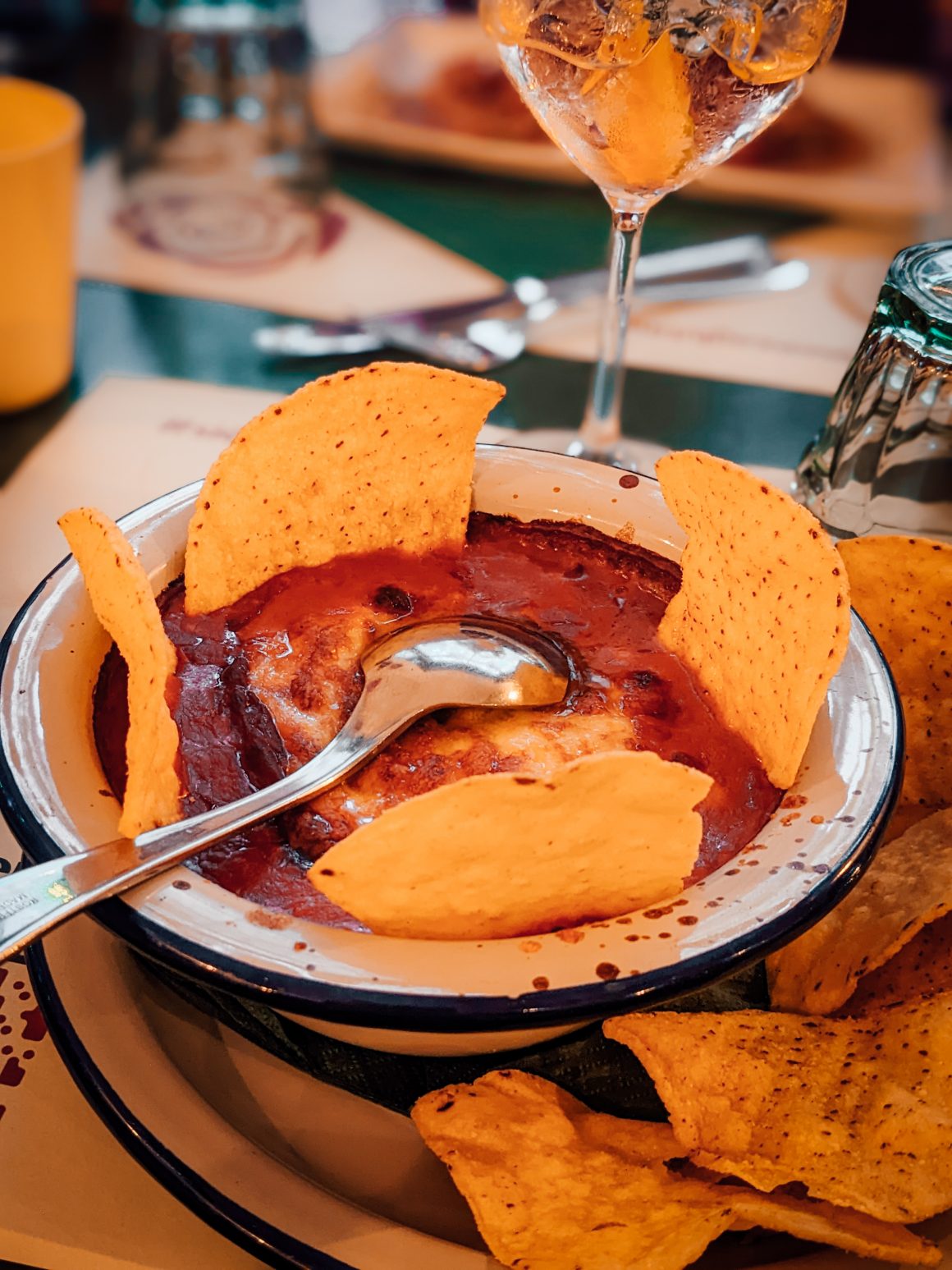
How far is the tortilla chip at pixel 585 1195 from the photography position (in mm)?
858

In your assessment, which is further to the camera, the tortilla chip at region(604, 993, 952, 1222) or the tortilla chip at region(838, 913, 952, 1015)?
the tortilla chip at region(838, 913, 952, 1015)

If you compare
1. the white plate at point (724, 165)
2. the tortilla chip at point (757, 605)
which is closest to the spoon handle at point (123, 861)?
the tortilla chip at point (757, 605)

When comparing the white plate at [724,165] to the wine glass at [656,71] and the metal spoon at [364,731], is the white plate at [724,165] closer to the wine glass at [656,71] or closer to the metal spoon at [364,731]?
the wine glass at [656,71]

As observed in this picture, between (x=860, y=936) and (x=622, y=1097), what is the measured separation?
0.24m

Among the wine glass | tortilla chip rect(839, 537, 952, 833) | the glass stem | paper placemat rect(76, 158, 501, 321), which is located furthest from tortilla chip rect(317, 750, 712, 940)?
paper placemat rect(76, 158, 501, 321)

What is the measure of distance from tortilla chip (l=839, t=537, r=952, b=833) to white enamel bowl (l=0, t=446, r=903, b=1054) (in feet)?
0.40

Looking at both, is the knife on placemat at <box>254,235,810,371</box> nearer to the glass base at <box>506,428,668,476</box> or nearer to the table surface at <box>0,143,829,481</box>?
the table surface at <box>0,143,829,481</box>

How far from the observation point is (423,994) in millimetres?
829

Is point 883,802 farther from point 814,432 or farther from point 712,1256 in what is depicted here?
point 814,432

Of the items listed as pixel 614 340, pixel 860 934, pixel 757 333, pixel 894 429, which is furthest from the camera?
pixel 757 333

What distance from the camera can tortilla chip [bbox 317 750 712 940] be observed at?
2.72 ft

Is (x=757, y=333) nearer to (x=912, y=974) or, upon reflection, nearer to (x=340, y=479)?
(x=340, y=479)

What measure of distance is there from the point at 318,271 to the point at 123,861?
1.68m

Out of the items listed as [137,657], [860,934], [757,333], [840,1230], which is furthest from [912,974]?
[757,333]
